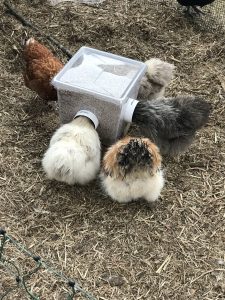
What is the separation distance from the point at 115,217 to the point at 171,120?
0.83 m

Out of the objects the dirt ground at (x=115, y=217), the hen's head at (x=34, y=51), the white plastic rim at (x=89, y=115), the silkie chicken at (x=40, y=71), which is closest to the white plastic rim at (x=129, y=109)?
the white plastic rim at (x=89, y=115)

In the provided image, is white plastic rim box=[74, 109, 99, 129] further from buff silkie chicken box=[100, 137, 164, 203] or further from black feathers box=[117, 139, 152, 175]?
black feathers box=[117, 139, 152, 175]

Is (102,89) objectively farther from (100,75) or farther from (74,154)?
(74,154)

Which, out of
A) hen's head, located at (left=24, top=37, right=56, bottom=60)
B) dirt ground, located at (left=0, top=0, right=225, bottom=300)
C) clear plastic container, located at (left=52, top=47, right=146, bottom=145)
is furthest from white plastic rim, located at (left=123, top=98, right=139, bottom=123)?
hen's head, located at (left=24, top=37, right=56, bottom=60)

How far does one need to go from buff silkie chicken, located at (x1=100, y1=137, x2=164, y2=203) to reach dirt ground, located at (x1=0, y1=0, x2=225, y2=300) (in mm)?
135

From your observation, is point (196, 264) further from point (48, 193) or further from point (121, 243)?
point (48, 193)

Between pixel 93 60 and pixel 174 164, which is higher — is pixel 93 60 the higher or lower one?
the higher one

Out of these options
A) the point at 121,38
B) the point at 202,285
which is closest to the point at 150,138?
the point at 202,285

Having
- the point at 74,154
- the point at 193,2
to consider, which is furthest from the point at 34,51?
the point at 193,2

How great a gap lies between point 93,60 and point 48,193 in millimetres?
1098

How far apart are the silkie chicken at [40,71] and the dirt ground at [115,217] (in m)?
0.23

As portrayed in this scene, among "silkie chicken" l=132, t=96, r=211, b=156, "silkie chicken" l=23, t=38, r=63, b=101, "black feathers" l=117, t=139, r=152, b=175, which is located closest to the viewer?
"black feathers" l=117, t=139, r=152, b=175

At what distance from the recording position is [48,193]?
328 cm

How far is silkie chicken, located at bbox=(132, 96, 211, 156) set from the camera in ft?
11.1
